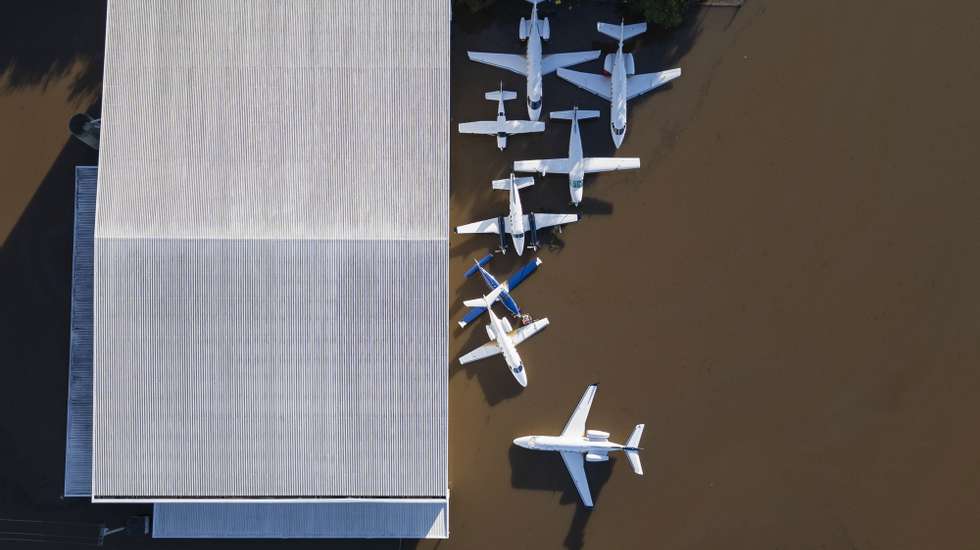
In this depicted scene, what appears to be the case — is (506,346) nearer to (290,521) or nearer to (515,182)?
(515,182)

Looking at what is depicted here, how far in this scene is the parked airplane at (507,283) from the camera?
25.1m

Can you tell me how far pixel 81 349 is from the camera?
23422mm

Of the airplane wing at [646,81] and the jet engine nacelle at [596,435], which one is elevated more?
the airplane wing at [646,81]

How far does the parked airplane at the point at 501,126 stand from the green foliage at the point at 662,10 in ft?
19.6

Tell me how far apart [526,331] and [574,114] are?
888cm

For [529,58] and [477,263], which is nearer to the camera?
Answer: [529,58]

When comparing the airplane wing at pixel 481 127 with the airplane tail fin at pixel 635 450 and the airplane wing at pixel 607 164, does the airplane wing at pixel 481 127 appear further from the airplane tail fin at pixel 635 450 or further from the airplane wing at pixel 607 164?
the airplane tail fin at pixel 635 450

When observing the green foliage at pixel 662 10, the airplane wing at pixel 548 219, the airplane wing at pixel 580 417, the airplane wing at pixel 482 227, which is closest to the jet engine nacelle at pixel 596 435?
the airplane wing at pixel 580 417

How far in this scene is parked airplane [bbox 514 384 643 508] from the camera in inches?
961

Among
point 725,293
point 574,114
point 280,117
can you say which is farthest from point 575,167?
point 280,117

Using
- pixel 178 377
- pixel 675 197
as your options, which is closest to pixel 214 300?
pixel 178 377

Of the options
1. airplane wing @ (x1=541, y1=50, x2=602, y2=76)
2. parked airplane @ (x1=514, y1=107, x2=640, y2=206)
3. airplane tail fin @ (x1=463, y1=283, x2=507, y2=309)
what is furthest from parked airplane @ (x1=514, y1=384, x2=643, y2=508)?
airplane wing @ (x1=541, y1=50, x2=602, y2=76)

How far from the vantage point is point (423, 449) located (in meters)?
21.8

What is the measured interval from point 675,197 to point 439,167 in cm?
1009
